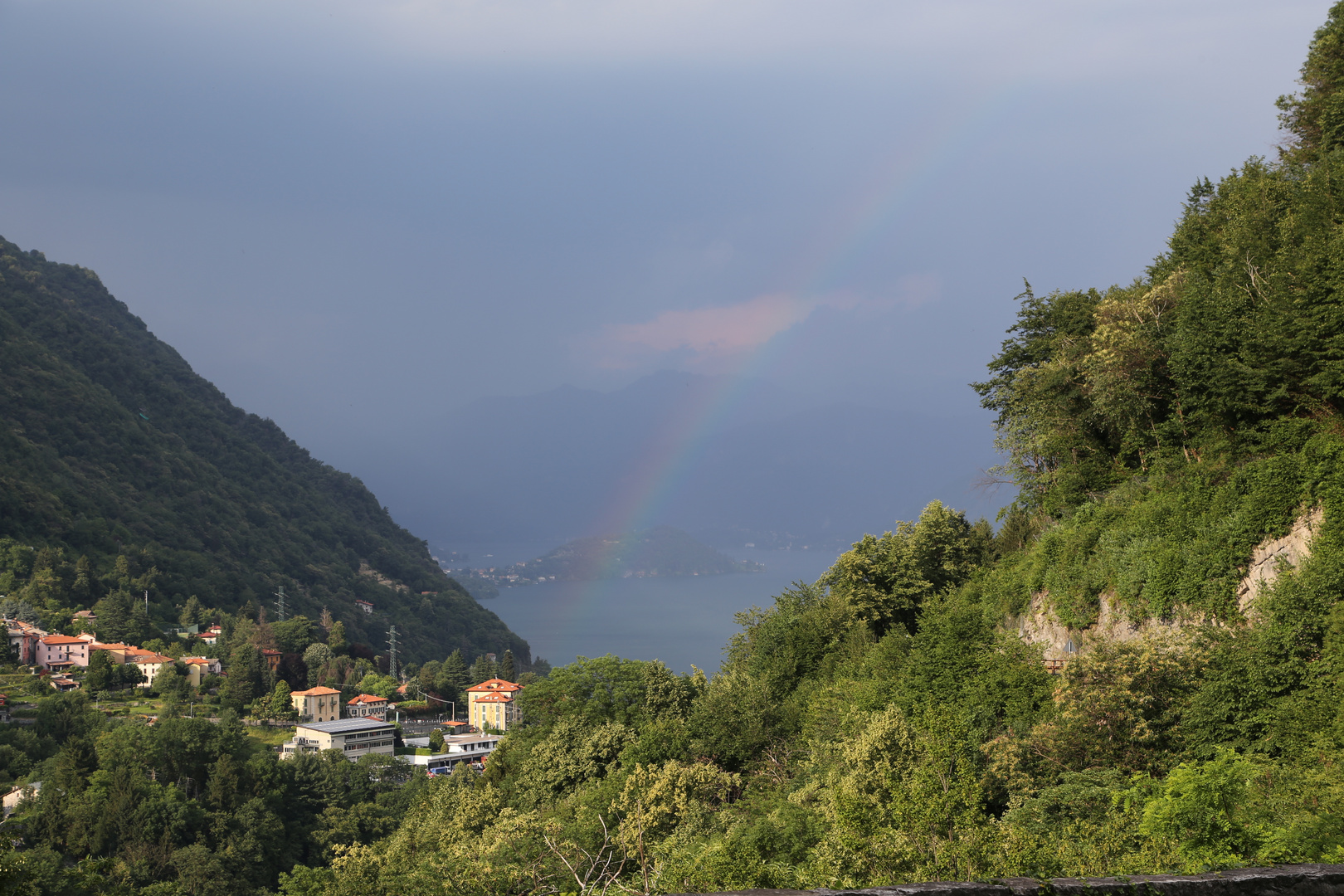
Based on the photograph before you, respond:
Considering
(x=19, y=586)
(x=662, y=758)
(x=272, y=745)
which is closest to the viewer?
(x=662, y=758)

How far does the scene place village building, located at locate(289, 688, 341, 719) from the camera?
97.1 meters

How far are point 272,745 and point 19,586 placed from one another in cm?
5613

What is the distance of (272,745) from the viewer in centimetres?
8406

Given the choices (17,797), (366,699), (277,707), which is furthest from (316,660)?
(17,797)

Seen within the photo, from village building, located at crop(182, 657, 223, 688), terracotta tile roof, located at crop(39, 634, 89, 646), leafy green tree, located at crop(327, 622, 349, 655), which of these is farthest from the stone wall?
leafy green tree, located at crop(327, 622, 349, 655)

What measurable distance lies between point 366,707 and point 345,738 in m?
16.1

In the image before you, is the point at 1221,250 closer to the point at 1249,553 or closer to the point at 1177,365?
the point at 1177,365

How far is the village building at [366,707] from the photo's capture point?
102m

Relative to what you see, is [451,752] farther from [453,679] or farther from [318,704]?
[453,679]

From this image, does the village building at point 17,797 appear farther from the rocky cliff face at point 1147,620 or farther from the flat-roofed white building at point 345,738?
the rocky cliff face at point 1147,620

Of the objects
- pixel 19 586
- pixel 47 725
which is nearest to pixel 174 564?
pixel 19 586

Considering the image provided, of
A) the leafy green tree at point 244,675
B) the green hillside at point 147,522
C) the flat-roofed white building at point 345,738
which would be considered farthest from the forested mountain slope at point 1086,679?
the green hillside at point 147,522

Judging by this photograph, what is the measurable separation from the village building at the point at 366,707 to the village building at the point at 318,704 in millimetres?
3010

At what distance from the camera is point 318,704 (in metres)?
97.2
